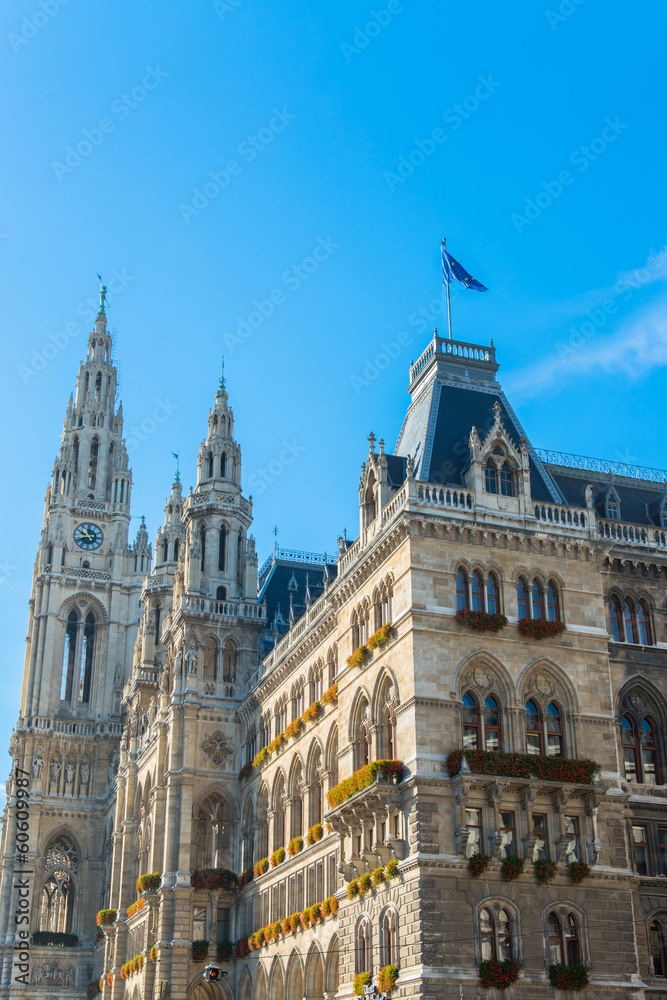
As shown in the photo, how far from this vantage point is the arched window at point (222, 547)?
72688mm

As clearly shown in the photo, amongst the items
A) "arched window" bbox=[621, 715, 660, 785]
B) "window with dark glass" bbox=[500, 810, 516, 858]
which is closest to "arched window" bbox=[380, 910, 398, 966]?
"window with dark glass" bbox=[500, 810, 516, 858]

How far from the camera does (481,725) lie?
1716 inches

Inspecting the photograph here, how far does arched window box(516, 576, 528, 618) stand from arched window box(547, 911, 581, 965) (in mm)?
11175

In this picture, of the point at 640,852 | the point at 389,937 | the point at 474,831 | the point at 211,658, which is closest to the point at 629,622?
the point at 640,852

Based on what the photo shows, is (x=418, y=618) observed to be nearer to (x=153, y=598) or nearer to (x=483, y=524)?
(x=483, y=524)

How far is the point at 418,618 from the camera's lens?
44.0 metres

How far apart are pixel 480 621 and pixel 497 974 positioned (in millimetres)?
12453

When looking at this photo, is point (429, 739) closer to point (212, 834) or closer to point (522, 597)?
point (522, 597)

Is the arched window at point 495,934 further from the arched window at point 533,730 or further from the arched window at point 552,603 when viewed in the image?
the arched window at point 552,603

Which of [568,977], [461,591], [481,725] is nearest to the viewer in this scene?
[568,977]

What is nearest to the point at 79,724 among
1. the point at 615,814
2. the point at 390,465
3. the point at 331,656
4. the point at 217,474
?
the point at 217,474

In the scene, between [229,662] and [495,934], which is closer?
[495,934]

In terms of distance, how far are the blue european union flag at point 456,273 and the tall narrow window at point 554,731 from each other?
20851 mm

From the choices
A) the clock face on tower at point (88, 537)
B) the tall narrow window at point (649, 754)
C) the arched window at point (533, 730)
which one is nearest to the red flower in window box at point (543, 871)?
the arched window at point (533, 730)
